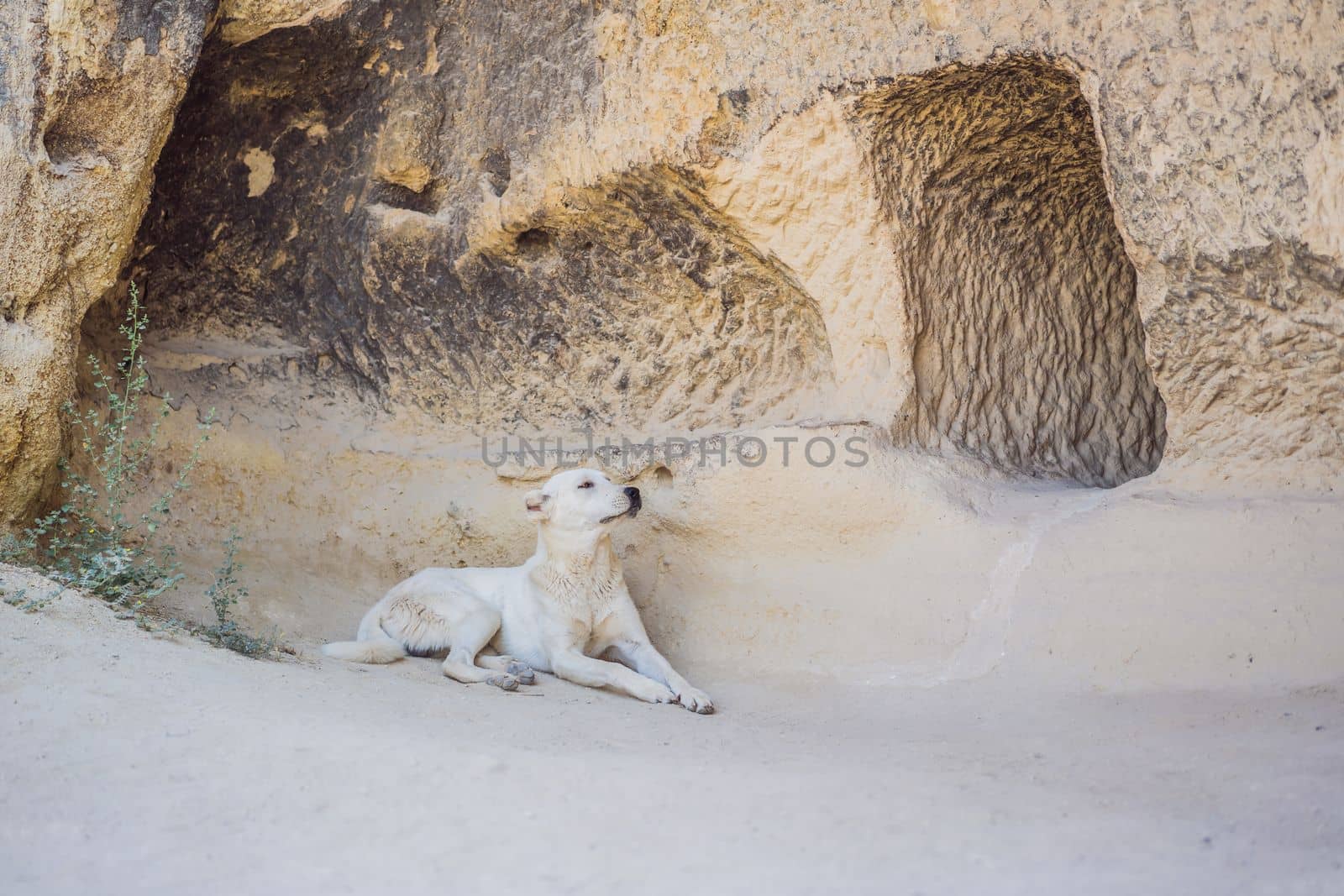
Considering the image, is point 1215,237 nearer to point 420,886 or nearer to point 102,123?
point 420,886

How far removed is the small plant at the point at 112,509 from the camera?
521 centimetres

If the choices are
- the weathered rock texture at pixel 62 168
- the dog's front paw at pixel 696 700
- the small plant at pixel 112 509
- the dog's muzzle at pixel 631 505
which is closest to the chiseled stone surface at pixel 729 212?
the weathered rock texture at pixel 62 168

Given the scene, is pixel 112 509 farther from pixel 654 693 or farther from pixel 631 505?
pixel 654 693

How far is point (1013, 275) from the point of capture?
5.96 meters

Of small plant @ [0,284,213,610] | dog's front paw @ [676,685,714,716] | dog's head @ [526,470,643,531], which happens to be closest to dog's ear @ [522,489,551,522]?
dog's head @ [526,470,643,531]

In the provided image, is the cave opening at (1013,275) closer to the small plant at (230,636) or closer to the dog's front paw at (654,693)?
the dog's front paw at (654,693)

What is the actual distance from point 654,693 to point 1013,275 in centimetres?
262

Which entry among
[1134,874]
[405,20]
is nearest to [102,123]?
[405,20]

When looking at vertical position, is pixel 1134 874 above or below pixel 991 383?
below

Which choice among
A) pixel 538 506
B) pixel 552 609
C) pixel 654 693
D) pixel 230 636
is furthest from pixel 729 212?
pixel 230 636

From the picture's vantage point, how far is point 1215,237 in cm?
458

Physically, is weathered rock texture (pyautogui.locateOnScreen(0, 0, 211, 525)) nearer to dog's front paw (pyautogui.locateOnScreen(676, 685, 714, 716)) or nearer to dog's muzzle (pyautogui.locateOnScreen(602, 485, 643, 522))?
dog's muzzle (pyautogui.locateOnScreen(602, 485, 643, 522))

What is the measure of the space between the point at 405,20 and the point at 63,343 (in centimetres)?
228

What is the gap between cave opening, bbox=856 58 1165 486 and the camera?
17.3 ft
